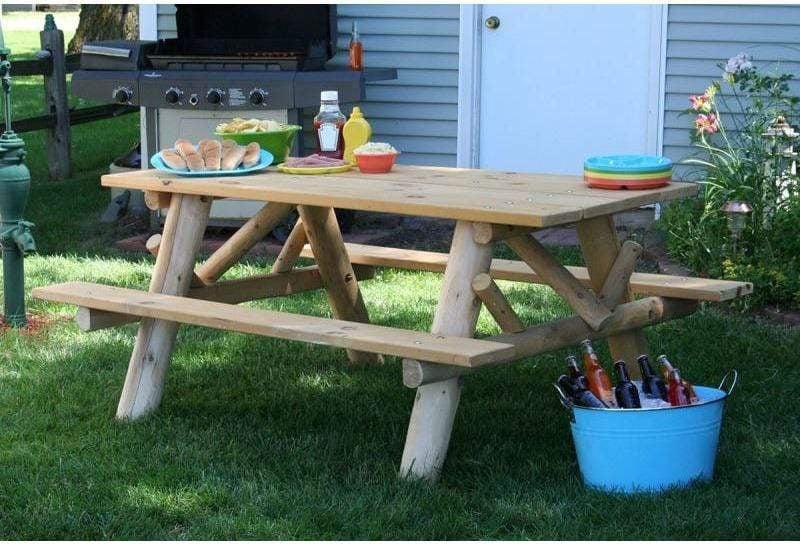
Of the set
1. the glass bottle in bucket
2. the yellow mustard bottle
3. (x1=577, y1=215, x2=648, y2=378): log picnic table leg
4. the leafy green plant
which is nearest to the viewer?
(x1=577, y1=215, x2=648, y2=378): log picnic table leg

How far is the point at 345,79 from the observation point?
24.9 feet

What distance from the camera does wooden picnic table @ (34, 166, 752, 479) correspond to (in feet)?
12.8

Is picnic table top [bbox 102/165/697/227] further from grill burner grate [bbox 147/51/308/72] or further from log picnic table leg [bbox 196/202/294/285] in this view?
grill burner grate [bbox 147/51/308/72]

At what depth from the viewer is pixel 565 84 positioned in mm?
8484

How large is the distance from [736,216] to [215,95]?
3091 millimetres

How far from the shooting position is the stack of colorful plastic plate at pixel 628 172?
4.21 metres

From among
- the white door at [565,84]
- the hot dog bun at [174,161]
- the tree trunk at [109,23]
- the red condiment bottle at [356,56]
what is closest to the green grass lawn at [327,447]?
the hot dog bun at [174,161]

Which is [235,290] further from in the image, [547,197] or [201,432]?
[547,197]

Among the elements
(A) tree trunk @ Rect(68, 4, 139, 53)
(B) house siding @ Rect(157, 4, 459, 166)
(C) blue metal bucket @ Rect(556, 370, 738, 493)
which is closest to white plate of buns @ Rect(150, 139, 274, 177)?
(C) blue metal bucket @ Rect(556, 370, 738, 493)

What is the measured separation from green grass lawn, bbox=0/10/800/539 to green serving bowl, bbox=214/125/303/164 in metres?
0.91

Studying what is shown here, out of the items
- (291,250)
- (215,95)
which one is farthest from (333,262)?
(215,95)

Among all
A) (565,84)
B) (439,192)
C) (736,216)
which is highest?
(565,84)

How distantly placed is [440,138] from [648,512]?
536cm

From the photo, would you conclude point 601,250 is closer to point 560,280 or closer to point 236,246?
point 560,280
